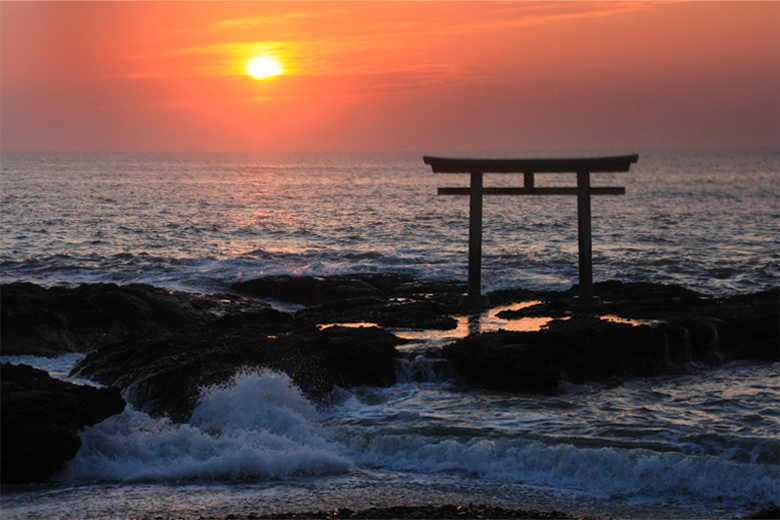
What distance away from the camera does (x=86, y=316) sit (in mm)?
14664

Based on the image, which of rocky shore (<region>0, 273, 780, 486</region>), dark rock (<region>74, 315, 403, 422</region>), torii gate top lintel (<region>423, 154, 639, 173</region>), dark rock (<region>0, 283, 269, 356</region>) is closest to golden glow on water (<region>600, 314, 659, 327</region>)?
rocky shore (<region>0, 273, 780, 486</region>)

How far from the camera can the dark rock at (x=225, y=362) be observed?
1112cm

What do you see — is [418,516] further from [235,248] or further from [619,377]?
[235,248]

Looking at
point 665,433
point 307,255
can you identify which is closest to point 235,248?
point 307,255

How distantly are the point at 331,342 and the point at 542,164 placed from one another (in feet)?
20.3

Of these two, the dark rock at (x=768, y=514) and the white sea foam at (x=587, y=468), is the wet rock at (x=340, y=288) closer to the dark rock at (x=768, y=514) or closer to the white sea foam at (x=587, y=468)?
the white sea foam at (x=587, y=468)

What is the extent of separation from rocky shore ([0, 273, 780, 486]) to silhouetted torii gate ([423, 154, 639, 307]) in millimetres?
678

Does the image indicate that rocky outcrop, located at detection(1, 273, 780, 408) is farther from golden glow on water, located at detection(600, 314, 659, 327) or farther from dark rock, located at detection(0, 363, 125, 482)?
dark rock, located at detection(0, 363, 125, 482)

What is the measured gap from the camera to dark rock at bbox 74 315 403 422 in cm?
1112

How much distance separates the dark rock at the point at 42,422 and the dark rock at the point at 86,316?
3.79 meters

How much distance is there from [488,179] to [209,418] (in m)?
77.2

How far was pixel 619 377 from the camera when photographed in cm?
1238

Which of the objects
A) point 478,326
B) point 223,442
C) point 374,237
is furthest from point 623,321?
point 374,237

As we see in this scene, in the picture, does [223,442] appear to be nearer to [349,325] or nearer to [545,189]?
[349,325]
